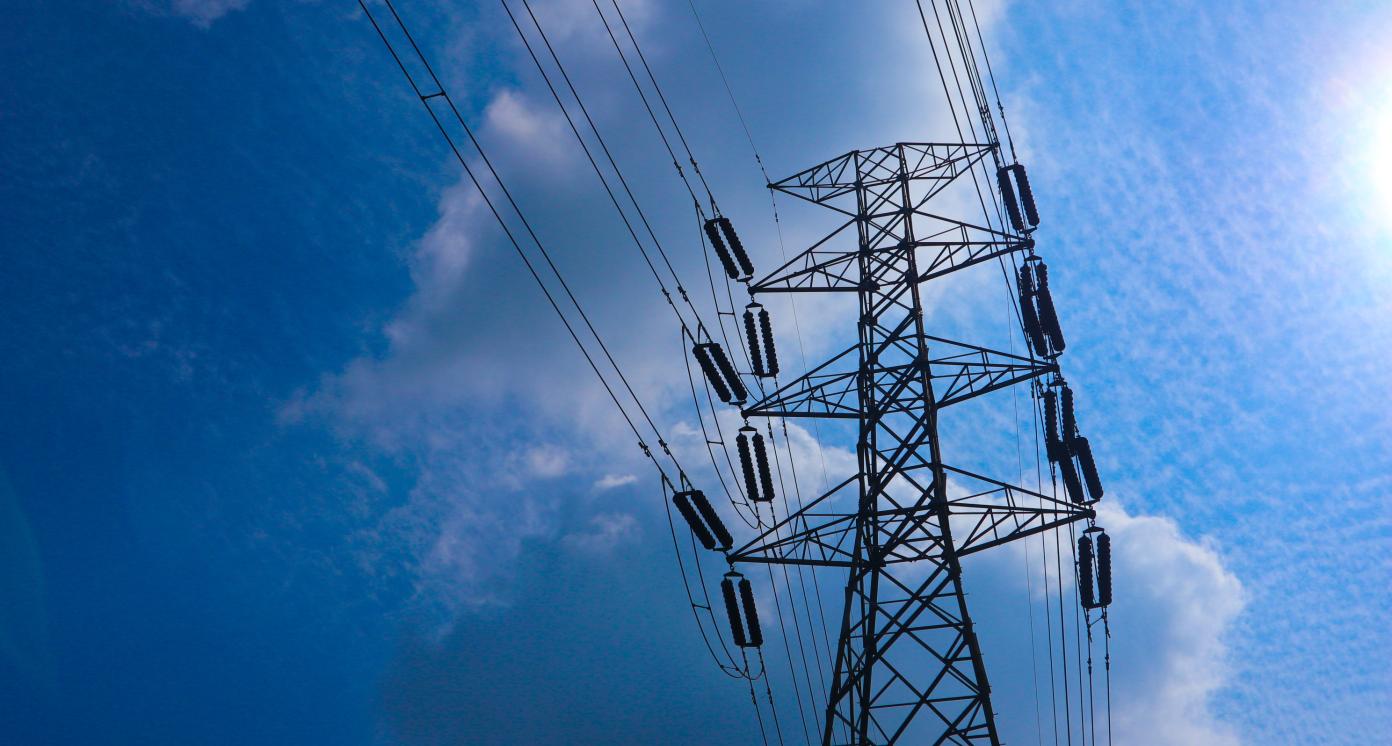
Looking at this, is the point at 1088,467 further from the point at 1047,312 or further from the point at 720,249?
the point at 720,249

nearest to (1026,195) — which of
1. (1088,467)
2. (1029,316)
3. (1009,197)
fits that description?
(1009,197)

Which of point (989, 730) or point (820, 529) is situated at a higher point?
point (820, 529)

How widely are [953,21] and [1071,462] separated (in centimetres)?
793

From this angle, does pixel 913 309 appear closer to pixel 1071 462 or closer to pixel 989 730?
pixel 1071 462

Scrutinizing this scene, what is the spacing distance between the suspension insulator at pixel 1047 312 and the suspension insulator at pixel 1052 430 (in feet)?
2.98

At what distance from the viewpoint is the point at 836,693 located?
17.0 meters

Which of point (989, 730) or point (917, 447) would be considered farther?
point (917, 447)

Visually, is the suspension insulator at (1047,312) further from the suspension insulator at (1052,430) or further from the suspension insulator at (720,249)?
the suspension insulator at (720,249)

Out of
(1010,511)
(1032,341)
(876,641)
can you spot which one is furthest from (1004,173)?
(876,641)

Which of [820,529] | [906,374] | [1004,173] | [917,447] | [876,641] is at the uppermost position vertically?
[1004,173]

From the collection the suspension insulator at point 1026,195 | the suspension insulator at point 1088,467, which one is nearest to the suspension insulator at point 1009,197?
the suspension insulator at point 1026,195

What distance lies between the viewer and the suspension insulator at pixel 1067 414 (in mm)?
19219

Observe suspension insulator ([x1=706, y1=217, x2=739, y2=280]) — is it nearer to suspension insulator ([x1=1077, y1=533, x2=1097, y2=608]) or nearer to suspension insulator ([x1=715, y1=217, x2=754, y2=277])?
suspension insulator ([x1=715, y1=217, x2=754, y2=277])

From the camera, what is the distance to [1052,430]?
19406mm
